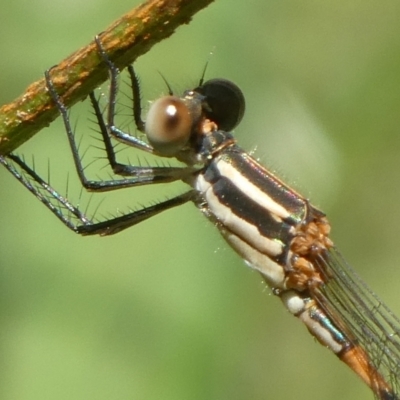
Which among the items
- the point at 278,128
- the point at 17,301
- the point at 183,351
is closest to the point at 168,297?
the point at 183,351

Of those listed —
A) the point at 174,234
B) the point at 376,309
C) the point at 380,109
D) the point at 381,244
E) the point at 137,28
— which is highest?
the point at 380,109

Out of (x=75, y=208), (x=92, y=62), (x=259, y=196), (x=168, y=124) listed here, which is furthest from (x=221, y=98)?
(x=92, y=62)

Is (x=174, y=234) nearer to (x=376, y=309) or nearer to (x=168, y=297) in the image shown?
(x=168, y=297)

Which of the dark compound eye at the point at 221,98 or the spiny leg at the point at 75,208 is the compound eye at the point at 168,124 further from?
the spiny leg at the point at 75,208

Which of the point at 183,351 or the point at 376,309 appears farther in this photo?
the point at 183,351

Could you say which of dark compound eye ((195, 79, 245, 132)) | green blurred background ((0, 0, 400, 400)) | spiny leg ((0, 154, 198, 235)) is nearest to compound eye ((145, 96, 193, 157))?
dark compound eye ((195, 79, 245, 132))

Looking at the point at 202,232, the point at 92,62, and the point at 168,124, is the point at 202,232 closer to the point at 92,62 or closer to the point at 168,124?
the point at 168,124

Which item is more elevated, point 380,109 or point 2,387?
point 380,109
